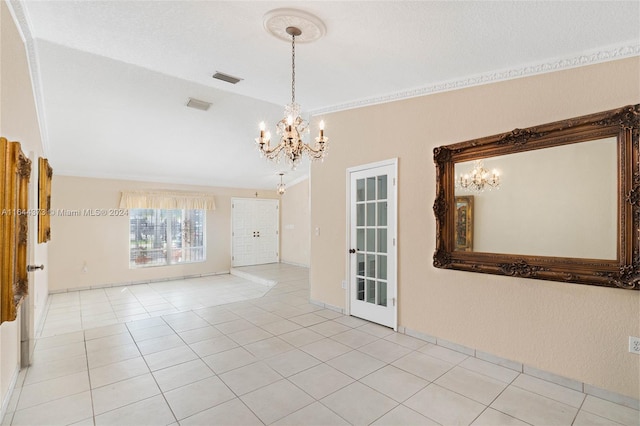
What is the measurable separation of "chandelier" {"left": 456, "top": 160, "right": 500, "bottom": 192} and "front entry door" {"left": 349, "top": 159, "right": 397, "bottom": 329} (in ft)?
2.68

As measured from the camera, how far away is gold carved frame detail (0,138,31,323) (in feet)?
5.46

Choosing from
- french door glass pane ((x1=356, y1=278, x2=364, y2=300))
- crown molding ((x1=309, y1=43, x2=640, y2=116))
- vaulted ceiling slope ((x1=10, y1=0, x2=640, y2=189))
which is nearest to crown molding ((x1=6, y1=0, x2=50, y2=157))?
vaulted ceiling slope ((x1=10, y1=0, x2=640, y2=189))

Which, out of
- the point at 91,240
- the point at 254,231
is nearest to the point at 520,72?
the point at 254,231

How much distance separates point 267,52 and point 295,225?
6508 mm

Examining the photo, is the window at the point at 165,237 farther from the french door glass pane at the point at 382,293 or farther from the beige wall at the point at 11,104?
the french door glass pane at the point at 382,293

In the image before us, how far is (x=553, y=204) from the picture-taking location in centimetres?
255

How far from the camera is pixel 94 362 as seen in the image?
9.50 feet

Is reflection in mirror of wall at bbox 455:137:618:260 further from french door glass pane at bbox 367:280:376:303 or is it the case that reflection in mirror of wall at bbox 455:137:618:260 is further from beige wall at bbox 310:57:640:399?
french door glass pane at bbox 367:280:376:303

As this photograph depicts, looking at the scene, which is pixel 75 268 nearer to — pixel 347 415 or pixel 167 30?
pixel 167 30

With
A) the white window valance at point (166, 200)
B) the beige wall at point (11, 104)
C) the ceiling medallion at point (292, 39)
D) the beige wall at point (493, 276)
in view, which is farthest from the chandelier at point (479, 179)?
the white window valance at point (166, 200)

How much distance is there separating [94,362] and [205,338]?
101 cm

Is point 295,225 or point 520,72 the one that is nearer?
point 520,72

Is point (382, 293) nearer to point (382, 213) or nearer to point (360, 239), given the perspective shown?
point (360, 239)

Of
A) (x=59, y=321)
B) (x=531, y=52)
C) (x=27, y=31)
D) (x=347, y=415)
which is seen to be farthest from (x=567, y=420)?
(x=59, y=321)
